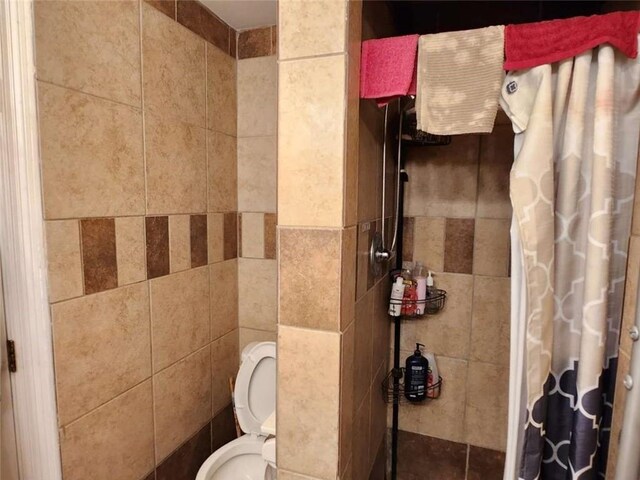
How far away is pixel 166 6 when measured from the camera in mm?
1416

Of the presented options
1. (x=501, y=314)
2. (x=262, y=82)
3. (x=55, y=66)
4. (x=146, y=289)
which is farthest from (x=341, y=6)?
(x=501, y=314)

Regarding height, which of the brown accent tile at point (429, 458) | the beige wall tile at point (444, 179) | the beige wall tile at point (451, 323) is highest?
the beige wall tile at point (444, 179)

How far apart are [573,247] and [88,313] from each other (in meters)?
1.43

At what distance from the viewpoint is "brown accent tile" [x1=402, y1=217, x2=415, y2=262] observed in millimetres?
1704

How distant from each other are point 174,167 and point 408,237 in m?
1.07

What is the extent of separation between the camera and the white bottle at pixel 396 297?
155 cm

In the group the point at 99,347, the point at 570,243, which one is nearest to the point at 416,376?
the point at 570,243

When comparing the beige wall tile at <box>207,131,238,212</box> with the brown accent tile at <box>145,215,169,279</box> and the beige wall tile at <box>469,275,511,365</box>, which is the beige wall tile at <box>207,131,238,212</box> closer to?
the brown accent tile at <box>145,215,169,279</box>

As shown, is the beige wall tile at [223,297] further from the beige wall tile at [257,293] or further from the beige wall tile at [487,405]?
the beige wall tile at [487,405]

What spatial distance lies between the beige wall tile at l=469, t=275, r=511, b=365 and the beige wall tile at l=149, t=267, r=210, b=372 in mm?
1232

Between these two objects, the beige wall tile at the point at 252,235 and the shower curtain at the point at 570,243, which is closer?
the shower curtain at the point at 570,243

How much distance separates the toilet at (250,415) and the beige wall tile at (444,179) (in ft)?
3.20

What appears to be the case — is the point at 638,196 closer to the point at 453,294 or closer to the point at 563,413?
the point at 563,413

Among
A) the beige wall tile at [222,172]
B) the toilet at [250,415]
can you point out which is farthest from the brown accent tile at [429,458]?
the beige wall tile at [222,172]
